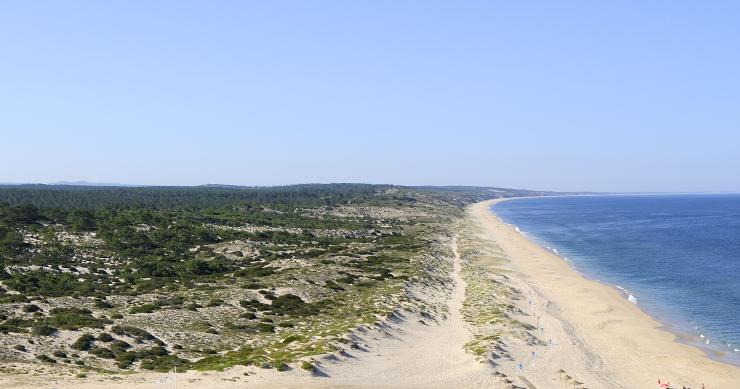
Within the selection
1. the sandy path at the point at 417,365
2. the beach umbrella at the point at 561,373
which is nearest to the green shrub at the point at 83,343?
the sandy path at the point at 417,365

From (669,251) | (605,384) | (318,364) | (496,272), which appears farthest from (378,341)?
(669,251)

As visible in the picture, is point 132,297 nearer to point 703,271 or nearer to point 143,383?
point 143,383

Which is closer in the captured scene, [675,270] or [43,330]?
[43,330]

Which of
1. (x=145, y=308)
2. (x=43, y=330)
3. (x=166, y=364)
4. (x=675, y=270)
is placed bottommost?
(x=675, y=270)

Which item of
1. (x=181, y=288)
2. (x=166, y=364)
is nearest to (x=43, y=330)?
(x=166, y=364)

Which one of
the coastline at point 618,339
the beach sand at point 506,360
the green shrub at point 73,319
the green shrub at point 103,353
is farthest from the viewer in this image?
the coastline at point 618,339

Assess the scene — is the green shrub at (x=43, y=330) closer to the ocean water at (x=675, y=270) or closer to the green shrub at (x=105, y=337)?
the green shrub at (x=105, y=337)

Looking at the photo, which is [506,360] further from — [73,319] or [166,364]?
[73,319]

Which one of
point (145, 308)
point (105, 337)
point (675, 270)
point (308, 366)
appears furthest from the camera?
point (675, 270)
